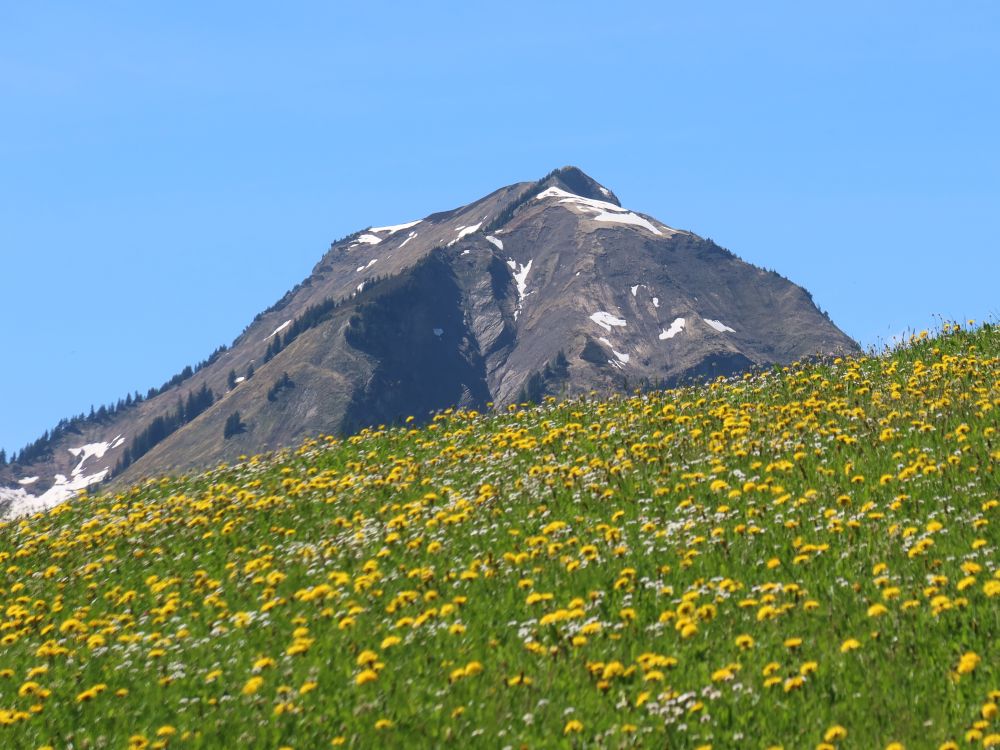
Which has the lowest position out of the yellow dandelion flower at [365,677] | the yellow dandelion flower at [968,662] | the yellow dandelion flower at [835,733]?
the yellow dandelion flower at [835,733]

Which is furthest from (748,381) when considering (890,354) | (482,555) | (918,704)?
(918,704)

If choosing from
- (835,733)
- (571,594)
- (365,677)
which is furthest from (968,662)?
(365,677)

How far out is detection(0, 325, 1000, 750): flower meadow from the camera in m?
7.86

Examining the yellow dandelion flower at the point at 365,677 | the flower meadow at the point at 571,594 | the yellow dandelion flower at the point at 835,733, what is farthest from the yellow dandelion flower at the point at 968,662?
the yellow dandelion flower at the point at 365,677

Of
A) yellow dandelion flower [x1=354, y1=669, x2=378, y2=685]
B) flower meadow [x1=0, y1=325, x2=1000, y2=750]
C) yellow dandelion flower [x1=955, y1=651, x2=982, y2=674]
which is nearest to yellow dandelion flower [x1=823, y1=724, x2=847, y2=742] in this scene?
flower meadow [x1=0, y1=325, x2=1000, y2=750]

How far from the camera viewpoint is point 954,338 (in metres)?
18.3

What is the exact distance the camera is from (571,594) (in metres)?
9.99

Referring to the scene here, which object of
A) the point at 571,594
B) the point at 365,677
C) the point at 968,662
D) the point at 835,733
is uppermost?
the point at 571,594

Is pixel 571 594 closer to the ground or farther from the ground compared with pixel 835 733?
farther from the ground

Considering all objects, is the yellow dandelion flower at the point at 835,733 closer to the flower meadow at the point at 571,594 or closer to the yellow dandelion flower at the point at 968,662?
the flower meadow at the point at 571,594

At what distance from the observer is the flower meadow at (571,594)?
786cm

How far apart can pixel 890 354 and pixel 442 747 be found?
12978 millimetres

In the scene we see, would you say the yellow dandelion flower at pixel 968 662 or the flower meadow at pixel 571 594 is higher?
A: the flower meadow at pixel 571 594

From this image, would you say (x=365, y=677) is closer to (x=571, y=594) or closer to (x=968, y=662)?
(x=571, y=594)
